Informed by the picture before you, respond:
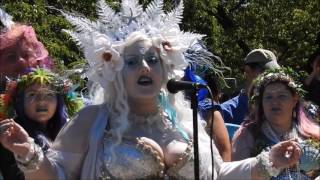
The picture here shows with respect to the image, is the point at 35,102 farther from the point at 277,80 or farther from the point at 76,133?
the point at 277,80

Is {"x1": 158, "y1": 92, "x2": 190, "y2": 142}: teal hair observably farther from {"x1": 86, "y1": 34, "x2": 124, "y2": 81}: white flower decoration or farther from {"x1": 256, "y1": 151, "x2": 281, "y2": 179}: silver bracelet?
{"x1": 256, "y1": 151, "x2": 281, "y2": 179}: silver bracelet

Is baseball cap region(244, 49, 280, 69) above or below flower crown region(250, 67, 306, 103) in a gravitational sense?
above

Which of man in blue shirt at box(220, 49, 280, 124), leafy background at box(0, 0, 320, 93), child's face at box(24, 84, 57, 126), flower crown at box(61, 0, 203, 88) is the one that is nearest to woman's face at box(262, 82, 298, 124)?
flower crown at box(61, 0, 203, 88)

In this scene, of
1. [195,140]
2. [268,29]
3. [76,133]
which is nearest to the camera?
[195,140]

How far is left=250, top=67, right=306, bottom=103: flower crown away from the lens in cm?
420

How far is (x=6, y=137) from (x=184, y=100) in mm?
1025

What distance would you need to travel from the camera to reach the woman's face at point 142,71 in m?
3.43

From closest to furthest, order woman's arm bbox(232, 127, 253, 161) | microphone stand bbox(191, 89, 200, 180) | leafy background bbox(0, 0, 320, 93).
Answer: microphone stand bbox(191, 89, 200, 180), woman's arm bbox(232, 127, 253, 161), leafy background bbox(0, 0, 320, 93)

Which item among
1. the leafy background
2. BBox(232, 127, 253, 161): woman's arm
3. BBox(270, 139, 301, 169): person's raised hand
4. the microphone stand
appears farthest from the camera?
the leafy background

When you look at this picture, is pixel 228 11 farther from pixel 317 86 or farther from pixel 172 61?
pixel 172 61

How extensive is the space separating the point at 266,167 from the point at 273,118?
917 mm

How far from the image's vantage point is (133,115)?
11.5 feet

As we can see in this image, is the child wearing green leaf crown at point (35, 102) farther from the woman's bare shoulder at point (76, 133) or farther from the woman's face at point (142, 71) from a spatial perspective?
the woman's face at point (142, 71)

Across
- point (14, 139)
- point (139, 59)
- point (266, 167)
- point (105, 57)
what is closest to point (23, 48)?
point (105, 57)
